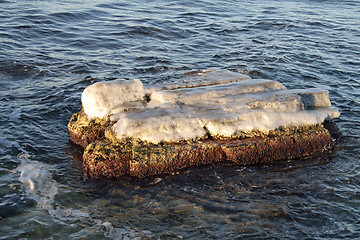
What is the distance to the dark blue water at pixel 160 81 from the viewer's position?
5.07 m

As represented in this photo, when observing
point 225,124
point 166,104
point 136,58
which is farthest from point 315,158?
point 136,58

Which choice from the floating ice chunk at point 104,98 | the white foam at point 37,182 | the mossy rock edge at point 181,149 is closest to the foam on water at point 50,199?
the white foam at point 37,182

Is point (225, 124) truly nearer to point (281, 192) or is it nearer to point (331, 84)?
point (281, 192)

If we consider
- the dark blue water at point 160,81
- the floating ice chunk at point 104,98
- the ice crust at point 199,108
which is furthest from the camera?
the floating ice chunk at point 104,98

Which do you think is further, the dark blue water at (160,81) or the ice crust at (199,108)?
the ice crust at (199,108)

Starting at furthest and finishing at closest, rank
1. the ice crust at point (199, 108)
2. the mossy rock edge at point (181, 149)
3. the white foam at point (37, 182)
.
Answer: the ice crust at point (199, 108) < the mossy rock edge at point (181, 149) < the white foam at point (37, 182)

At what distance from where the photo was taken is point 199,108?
6.42 meters

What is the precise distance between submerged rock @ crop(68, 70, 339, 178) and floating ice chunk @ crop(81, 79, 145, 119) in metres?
0.02

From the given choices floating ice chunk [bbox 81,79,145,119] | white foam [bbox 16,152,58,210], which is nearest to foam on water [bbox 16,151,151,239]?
white foam [bbox 16,152,58,210]

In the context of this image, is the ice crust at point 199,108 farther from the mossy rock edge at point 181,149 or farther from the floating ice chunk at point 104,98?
the mossy rock edge at point 181,149

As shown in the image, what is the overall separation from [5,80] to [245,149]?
20.3 feet

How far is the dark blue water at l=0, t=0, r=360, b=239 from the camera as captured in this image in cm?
507

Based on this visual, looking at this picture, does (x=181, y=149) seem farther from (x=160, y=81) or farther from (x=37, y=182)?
(x=160, y=81)

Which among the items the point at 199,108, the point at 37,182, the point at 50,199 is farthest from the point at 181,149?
the point at 37,182
